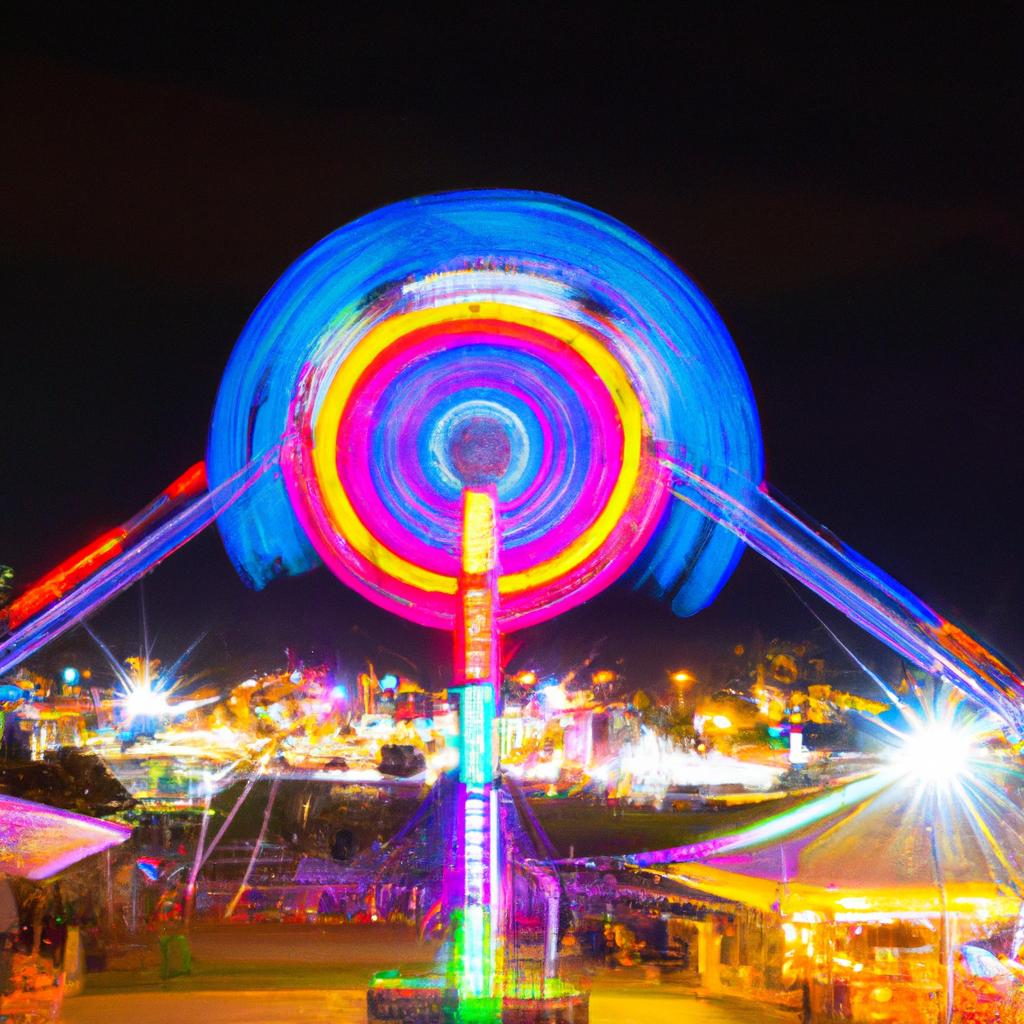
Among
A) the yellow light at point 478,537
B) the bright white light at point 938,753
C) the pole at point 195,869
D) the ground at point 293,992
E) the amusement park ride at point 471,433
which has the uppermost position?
the amusement park ride at point 471,433

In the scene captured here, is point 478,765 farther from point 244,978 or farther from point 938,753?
point 938,753

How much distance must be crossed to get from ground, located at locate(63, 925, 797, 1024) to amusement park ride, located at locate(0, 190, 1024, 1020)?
3.41ft

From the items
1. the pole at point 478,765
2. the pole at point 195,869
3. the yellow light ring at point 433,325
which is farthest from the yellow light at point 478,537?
the pole at point 195,869

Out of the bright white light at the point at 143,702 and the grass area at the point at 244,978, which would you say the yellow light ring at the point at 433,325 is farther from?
the bright white light at the point at 143,702

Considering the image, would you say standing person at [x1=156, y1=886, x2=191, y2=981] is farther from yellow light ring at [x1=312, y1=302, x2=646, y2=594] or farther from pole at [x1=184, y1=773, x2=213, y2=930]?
yellow light ring at [x1=312, y1=302, x2=646, y2=594]

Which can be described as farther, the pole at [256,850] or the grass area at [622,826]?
the grass area at [622,826]

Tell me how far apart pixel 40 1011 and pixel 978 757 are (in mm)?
11377

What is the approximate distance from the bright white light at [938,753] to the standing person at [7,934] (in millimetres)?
9241

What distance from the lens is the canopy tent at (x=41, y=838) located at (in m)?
10.9

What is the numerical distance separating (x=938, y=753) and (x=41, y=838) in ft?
34.6

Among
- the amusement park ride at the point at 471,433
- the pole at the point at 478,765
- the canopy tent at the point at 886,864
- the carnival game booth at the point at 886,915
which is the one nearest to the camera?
the pole at the point at 478,765

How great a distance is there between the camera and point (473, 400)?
11438mm

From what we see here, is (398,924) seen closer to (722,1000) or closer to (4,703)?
(722,1000)

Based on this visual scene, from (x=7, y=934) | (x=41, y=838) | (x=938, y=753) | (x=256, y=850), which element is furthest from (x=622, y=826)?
(x=41, y=838)
